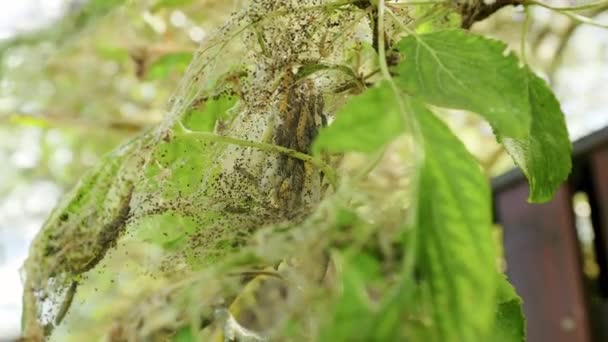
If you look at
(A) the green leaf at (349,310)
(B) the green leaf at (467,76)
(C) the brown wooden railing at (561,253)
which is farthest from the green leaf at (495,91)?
(C) the brown wooden railing at (561,253)

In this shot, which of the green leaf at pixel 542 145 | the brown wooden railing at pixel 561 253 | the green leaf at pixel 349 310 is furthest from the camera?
the brown wooden railing at pixel 561 253

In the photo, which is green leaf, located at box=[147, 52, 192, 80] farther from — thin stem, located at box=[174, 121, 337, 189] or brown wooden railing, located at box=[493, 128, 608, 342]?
brown wooden railing, located at box=[493, 128, 608, 342]

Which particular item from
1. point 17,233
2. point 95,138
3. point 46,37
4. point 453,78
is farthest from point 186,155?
point 17,233

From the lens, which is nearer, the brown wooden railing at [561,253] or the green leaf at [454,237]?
the green leaf at [454,237]

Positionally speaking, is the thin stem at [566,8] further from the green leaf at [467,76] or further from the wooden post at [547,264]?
the wooden post at [547,264]

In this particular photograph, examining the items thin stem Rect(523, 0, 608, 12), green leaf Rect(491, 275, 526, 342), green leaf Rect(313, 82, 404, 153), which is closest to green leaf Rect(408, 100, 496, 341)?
green leaf Rect(313, 82, 404, 153)

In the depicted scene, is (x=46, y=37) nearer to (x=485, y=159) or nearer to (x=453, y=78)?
(x=453, y=78)
